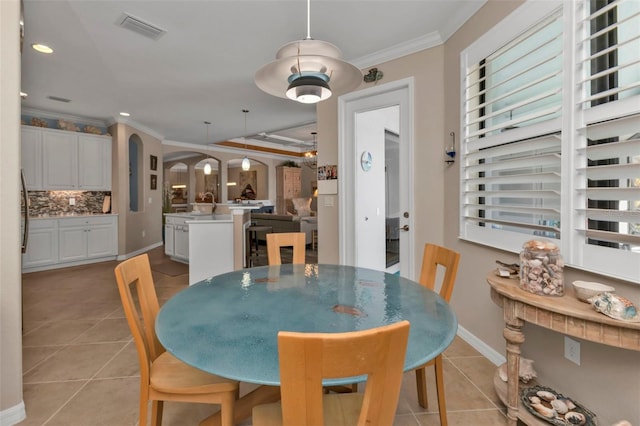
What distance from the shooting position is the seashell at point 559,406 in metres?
1.46

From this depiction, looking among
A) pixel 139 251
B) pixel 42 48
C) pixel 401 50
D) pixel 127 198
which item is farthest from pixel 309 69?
pixel 139 251

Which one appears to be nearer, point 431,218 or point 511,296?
point 511,296

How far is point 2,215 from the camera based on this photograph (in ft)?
5.12

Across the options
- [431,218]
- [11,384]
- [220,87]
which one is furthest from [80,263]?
[431,218]

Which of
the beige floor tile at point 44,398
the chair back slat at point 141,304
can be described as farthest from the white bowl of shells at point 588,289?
the beige floor tile at point 44,398

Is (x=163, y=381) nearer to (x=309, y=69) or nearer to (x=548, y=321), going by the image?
(x=309, y=69)

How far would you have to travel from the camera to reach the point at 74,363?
221 cm

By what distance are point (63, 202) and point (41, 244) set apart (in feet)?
3.15

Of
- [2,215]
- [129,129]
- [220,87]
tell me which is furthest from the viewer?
[129,129]

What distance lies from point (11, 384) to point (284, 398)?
190cm

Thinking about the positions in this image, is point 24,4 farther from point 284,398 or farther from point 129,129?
point 129,129

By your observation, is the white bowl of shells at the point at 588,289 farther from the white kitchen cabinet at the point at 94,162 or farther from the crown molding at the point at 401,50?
the white kitchen cabinet at the point at 94,162

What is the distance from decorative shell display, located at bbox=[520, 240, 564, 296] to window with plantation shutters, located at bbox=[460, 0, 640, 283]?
0.62ft

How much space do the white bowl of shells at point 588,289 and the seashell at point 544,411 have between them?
587 millimetres
